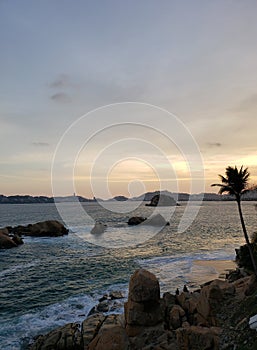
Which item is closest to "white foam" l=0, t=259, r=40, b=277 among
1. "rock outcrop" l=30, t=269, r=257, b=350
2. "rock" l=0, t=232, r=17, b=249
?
"rock" l=0, t=232, r=17, b=249

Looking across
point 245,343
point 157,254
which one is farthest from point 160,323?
point 157,254

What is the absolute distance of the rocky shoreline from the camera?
1694cm

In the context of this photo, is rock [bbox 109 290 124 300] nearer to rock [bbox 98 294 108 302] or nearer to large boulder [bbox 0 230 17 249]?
rock [bbox 98 294 108 302]

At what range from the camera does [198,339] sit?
17.0 meters

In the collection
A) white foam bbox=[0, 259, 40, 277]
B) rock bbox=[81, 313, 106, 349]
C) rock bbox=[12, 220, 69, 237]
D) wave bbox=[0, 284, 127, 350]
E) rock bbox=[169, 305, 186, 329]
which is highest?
rock bbox=[12, 220, 69, 237]

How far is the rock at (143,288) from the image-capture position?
2009 cm

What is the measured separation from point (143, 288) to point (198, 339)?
4.50 meters

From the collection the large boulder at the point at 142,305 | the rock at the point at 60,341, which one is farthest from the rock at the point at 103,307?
the large boulder at the point at 142,305

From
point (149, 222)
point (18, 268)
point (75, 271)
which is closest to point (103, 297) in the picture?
point (75, 271)

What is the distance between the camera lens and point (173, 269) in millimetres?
43188

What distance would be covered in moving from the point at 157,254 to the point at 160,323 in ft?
117

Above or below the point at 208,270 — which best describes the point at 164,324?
above

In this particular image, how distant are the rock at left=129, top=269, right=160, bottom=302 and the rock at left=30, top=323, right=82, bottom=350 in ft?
14.1

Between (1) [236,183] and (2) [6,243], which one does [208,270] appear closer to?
(1) [236,183]
